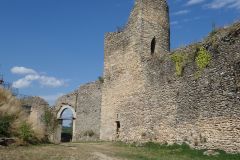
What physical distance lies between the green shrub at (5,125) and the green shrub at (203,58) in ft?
26.1

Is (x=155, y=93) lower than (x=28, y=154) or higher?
higher

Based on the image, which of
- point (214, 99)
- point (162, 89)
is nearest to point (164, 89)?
point (162, 89)

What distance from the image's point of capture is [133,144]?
61.7 feet

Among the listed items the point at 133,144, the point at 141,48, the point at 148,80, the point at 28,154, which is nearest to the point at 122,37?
the point at 141,48

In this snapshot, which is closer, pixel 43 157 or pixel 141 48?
pixel 43 157

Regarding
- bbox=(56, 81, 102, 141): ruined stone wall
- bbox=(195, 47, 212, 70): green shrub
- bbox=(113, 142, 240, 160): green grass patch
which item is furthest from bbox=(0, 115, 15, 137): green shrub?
bbox=(56, 81, 102, 141): ruined stone wall

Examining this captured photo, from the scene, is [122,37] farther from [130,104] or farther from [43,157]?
[43,157]

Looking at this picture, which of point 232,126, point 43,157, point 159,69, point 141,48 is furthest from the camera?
point 141,48

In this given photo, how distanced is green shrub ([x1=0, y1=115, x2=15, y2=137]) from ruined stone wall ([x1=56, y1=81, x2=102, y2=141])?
11937 mm

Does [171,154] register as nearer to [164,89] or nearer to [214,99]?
[214,99]

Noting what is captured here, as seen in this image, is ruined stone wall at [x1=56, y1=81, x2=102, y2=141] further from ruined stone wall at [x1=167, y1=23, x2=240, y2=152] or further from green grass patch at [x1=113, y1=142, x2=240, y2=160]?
ruined stone wall at [x1=167, y1=23, x2=240, y2=152]

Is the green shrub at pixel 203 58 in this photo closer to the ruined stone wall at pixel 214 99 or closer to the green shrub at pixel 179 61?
the ruined stone wall at pixel 214 99

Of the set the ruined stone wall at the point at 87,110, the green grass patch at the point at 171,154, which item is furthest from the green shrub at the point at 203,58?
the ruined stone wall at the point at 87,110

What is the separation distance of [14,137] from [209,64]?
26.7 ft
